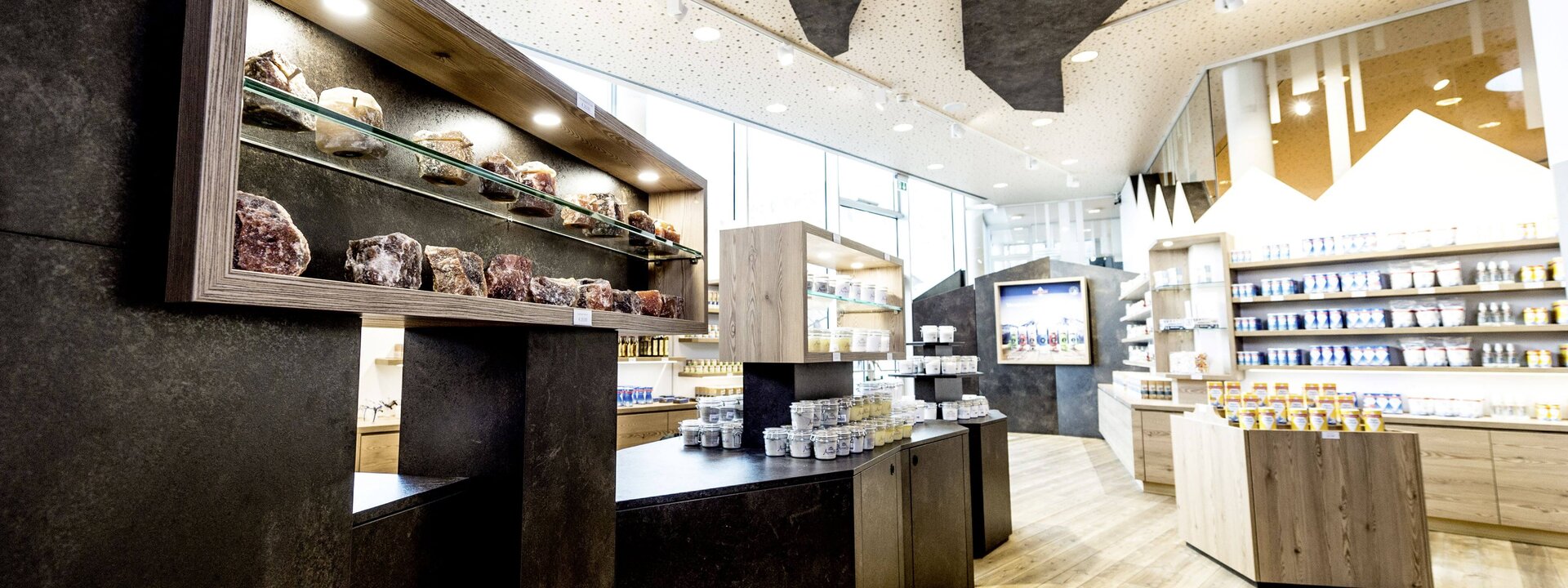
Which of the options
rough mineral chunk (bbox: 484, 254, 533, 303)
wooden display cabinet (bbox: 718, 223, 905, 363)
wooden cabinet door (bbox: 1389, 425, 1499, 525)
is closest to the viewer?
rough mineral chunk (bbox: 484, 254, 533, 303)

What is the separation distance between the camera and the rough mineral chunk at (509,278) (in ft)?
5.18

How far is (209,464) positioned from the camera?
1.00m

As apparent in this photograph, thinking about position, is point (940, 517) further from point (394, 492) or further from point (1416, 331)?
point (1416, 331)

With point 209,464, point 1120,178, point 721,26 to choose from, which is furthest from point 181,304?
point 1120,178

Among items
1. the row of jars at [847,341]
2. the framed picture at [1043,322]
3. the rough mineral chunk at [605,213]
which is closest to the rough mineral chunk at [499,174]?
the rough mineral chunk at [605,213]

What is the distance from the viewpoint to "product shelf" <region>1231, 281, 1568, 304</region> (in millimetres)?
4258

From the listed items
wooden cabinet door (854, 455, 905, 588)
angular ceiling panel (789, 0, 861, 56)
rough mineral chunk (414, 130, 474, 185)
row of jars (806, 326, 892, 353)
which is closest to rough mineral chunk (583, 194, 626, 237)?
rough mineral chunk (414, 130, 474, 185)

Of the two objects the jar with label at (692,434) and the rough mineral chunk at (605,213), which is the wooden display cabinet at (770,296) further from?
the rough mineral chunk at (605,213)

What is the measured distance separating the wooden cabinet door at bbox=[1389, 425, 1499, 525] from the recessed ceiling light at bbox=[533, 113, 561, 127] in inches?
200

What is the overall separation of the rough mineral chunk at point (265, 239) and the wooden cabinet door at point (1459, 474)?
549 centimetres

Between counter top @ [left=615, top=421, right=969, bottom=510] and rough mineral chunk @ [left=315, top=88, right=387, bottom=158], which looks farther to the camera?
counter top @ [left=615, top=421, right=969, bottom=510]

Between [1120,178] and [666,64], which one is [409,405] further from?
[1120,178]

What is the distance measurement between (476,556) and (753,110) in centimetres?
519

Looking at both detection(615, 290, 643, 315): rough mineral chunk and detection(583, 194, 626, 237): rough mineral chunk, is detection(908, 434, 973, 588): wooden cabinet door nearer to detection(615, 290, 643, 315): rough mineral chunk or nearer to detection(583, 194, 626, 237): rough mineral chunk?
detection(615, 290, 643, 315): rough mineral chunk
